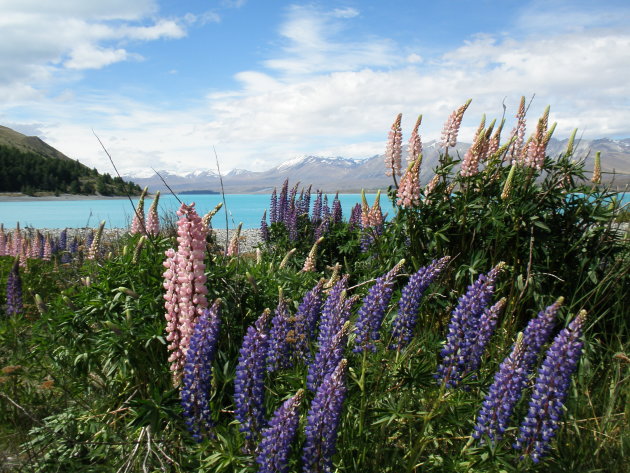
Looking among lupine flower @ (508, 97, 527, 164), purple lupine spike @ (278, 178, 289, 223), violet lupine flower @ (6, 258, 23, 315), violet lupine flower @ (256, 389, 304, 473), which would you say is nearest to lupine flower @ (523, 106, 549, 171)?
lupine flower @ (508, 97, 527, 164)

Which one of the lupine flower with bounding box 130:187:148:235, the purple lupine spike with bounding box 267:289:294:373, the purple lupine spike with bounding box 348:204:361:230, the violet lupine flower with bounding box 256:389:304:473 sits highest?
the lupine flower with bounding box 130:187:148:235

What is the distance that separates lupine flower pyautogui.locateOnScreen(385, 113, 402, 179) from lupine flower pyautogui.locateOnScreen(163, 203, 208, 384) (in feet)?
10.2

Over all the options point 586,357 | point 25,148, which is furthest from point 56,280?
point 25,148

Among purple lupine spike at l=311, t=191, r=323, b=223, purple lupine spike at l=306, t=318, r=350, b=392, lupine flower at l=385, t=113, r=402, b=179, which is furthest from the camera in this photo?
purple lupine spike at l=311, t=191, r=323, b=223

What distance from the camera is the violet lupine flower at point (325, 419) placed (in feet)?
6.76

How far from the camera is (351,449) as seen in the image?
2.38 m

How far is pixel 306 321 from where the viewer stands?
300 cm

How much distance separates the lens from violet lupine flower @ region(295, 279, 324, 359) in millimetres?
2857

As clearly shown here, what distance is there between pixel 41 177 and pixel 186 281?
100 metres

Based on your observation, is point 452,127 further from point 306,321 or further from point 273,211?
point 273,211

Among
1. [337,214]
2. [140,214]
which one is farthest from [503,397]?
[337,214]

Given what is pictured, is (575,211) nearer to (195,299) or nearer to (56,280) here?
(195,299)

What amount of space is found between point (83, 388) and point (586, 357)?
4.05 m

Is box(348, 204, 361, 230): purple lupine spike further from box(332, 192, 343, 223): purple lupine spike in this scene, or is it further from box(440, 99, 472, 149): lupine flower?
box(440, 99, 472, 149): lupine flower
